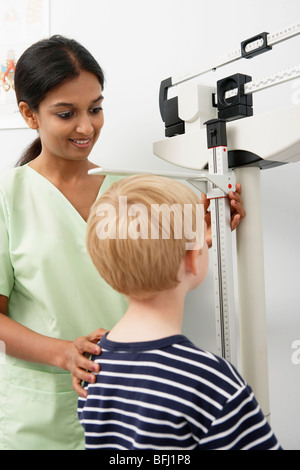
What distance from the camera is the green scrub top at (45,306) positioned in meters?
1.01

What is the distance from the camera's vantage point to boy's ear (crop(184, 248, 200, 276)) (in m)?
0.69

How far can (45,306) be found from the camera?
1021mm

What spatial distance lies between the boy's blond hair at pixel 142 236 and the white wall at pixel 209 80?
0.62 meters

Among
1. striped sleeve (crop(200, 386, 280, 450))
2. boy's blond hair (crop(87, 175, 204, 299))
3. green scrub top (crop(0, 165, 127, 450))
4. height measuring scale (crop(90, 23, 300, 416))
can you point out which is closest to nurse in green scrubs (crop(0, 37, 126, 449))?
green scrub top (crop(0, 165, 127, 450))

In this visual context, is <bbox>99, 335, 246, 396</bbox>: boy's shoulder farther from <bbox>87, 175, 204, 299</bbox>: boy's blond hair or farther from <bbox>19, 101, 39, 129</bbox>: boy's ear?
<bbox>19, 101, 39, 129</bbox>: boy's ear

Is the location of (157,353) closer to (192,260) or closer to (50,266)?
(192,260)

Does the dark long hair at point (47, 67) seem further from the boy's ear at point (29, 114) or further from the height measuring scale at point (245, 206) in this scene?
the height measuring scale at point (245, 206)

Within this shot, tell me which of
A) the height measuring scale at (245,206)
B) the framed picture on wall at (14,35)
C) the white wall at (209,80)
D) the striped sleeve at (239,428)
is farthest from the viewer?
the framed picture on wall at (14,35)

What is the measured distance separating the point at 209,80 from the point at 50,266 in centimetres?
76

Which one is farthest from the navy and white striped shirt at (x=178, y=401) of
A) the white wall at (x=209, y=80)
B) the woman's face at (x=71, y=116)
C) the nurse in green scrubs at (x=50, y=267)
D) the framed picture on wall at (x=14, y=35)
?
the framed picture on wall at (x=14, y=35)

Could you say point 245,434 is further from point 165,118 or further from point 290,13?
point 290,13

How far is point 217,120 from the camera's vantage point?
1.03 m

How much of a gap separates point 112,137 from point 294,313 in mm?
786
